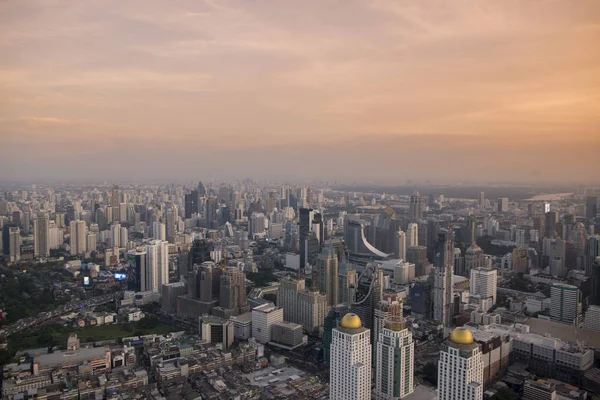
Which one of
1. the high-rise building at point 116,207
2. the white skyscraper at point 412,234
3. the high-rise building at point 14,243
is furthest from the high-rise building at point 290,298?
the high-rise building at point 116,207

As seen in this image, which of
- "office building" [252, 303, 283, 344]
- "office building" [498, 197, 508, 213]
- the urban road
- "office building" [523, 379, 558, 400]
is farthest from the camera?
"office building" [498, 197, 508, 213]

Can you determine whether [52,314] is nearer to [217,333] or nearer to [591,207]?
[217,333]

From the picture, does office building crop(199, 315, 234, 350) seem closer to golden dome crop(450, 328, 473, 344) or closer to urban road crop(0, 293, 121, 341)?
urban road crop(0, 293, 121, 341)

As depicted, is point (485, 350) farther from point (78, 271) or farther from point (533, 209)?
point (78, 271)

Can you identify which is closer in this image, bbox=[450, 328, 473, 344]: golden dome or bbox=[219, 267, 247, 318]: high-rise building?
bbox=[450, 328, 473, 344]: golden dome

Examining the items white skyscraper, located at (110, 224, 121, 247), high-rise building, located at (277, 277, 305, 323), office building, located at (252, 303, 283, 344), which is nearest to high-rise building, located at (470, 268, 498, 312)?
high-rise building, located at (277, 277, 305, 323)

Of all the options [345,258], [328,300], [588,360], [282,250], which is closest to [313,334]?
[328,300]
